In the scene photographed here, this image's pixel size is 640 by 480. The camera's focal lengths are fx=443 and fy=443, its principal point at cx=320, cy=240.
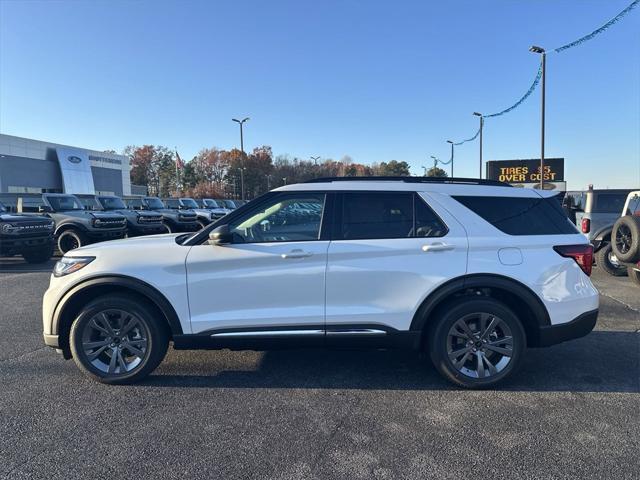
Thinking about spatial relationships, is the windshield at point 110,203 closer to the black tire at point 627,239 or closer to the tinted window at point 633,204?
the black tire at point 627,239

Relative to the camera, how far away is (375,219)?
3.85 meters

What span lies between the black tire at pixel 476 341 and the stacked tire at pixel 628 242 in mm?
5003

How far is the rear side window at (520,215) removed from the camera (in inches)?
151

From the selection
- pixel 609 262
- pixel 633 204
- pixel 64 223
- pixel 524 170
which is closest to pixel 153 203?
pixel 64 223

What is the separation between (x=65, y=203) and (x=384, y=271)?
42.6 feet

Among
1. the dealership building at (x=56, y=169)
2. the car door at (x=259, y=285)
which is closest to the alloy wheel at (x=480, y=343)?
the car door at (x=259, y=285)

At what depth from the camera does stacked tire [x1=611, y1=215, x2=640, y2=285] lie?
7328 mm

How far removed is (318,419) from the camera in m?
3.32

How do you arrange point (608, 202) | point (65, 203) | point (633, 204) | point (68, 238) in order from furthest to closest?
point (65, 203) < point (68, 238) < point (608, 202) < point (633, 204)

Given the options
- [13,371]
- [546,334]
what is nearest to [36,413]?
→ [13,371]

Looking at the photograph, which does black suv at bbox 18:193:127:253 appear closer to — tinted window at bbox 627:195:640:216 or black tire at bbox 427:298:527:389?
black tire at bbox 427:298:527:389

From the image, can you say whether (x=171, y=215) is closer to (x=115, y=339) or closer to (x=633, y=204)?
(x=115, y=339)

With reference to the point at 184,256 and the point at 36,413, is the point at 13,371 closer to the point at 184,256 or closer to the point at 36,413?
the point at 36,413

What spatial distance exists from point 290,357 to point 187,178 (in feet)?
290
